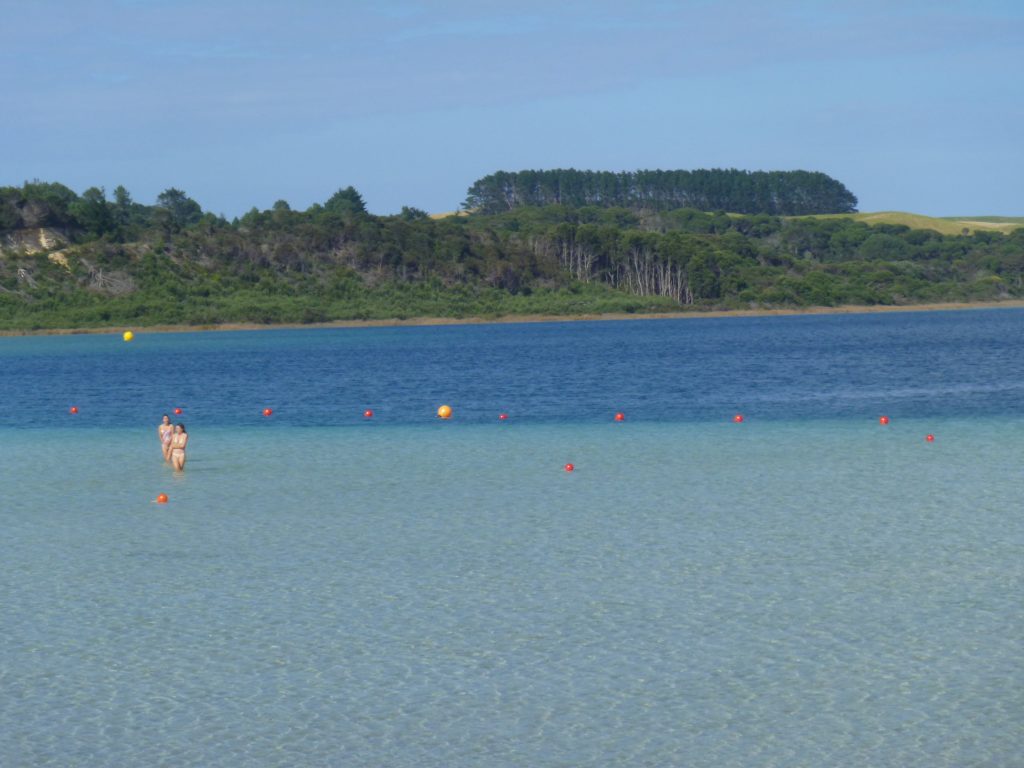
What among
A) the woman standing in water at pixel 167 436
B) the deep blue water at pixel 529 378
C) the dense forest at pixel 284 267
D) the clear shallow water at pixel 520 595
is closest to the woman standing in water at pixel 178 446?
the woman standing in water at pixel 167 436

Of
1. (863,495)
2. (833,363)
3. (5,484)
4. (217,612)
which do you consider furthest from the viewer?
(833,363)

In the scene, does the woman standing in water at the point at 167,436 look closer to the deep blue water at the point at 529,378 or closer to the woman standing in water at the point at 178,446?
the woman standing in water at the point at 178,446

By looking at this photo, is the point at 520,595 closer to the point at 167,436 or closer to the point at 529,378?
the point at 167,436

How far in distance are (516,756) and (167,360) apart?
308 feet

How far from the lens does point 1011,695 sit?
15438 millimetres

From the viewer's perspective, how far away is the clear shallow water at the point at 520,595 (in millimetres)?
14805

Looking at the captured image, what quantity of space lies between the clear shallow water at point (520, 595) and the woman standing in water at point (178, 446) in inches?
31.8

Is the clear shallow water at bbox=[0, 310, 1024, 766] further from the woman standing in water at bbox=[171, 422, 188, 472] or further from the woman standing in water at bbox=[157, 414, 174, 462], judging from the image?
the woman standing in water at bbox=[157, 414, 174, 462]

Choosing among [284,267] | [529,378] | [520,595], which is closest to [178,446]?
[520,595]

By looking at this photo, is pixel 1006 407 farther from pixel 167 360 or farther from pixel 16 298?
pixel 16 298

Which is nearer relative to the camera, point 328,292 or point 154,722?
point 154,722

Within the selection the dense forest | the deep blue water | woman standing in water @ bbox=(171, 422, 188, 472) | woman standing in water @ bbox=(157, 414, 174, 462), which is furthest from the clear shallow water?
the dense forest

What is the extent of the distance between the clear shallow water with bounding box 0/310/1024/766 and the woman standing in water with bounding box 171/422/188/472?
0.81 meters

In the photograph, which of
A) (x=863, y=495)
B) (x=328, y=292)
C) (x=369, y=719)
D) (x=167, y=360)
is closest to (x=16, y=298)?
(x=328, y=292)
